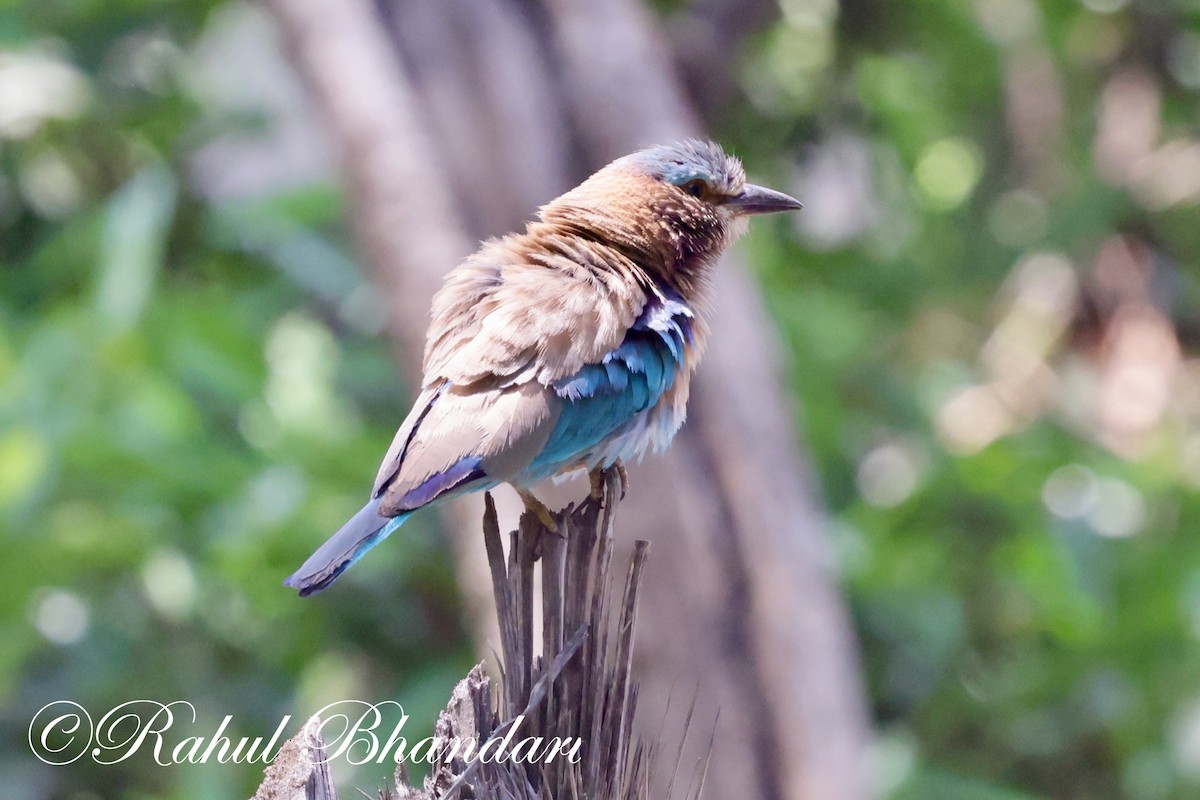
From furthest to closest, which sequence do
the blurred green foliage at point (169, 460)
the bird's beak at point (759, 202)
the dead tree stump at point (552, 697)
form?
1. the blurred green foliage at point (169, 460)
2. the bird's beak at point (759, 202)
3. the dead tree stump at point (552, 697)

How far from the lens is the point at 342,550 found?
1.63 metres

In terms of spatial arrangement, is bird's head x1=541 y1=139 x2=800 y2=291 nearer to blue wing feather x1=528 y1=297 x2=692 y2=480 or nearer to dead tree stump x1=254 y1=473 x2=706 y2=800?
blue wing feather x1=528 y1=297 x2=692 y2=480

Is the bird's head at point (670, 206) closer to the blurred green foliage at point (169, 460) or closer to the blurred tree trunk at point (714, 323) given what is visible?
the blurred tree trunk at point (714, 323)

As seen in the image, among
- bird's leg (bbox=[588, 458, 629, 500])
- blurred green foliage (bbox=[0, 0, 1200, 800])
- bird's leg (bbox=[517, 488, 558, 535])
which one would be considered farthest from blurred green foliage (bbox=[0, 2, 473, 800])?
bird's leg (bbox=[517, 488, 558, 535])

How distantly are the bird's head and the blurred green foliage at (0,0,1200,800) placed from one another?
2946mm

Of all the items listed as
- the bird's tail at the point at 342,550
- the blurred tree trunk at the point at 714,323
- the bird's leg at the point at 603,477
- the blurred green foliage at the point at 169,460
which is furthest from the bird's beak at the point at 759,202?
the blurred green foliage at the point at 169,460

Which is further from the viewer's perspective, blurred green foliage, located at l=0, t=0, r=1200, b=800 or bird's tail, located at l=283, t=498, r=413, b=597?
blurred green foliage, located at l=0, t=0, r=1200, b=800

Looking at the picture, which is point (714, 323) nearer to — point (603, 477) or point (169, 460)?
point (169, 460)

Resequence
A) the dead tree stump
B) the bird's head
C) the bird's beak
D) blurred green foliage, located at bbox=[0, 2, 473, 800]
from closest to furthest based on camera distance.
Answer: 1. the dead tree stump
2. the bird's head
3. the bird's beak
4. blurred green foliage, located at bbox=[0, 2, 473, 800]

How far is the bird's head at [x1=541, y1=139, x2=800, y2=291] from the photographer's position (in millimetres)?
2193

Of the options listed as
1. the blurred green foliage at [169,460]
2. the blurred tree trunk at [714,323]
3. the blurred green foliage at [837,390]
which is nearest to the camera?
the blurred tree trunk at [714,323]

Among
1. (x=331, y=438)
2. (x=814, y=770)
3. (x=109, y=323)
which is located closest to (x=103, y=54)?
(x=109, y=323)

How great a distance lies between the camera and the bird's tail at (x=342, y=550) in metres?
1.57

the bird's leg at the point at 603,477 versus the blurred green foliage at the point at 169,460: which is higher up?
the blurred green foliage at the point at 169,460
